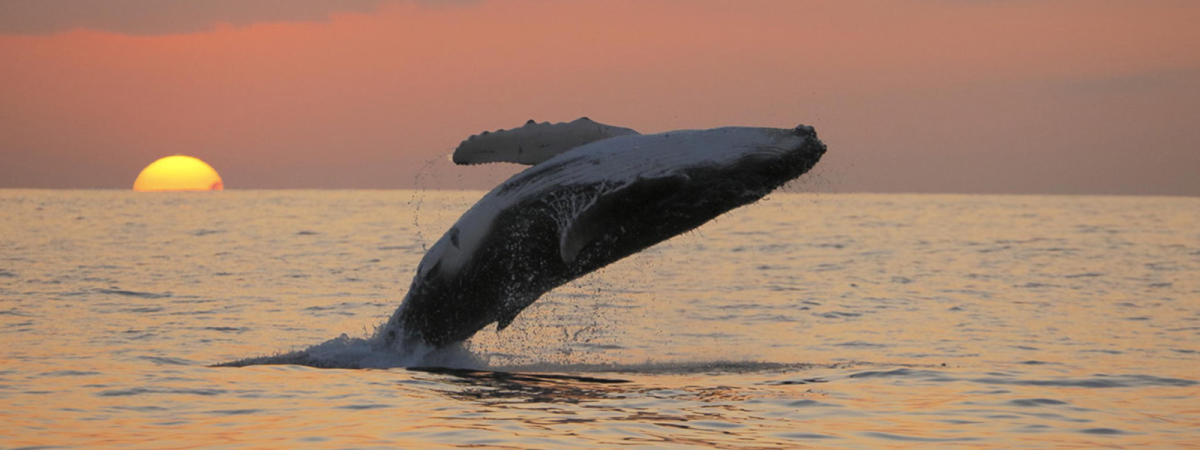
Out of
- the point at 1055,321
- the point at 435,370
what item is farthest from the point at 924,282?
the point at 435,370

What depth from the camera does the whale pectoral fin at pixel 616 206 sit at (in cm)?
1180

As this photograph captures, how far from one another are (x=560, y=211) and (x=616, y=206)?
0.60 m

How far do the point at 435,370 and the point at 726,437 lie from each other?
14.7 ft

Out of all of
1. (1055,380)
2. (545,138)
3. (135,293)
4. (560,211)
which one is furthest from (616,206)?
(135,293)

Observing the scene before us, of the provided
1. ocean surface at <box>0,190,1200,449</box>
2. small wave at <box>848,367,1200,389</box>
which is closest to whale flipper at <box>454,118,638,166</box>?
ocean surface at <box>0,190,1200,449</box>

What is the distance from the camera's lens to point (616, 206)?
12.1 metres

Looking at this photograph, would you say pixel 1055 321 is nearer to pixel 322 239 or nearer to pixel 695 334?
pixel 695 334

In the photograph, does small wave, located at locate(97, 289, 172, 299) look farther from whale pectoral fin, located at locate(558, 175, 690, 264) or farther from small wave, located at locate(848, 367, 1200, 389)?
small wave, located at locate(848, 367, 1200, 389)

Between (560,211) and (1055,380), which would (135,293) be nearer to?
(560,211)

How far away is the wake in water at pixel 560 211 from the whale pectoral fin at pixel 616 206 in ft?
0.04

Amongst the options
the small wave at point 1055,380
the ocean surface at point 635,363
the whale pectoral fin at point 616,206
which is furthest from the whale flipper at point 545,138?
the small wave at point 1055,380

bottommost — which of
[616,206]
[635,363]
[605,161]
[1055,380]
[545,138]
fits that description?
[1055,380]

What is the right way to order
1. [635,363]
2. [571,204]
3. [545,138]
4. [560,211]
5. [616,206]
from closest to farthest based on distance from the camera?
[616,206] < [571,204] < [560,211] < [545,138] < [635,363]

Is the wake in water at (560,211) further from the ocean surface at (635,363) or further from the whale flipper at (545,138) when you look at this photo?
the ocean surface at (635,363)
